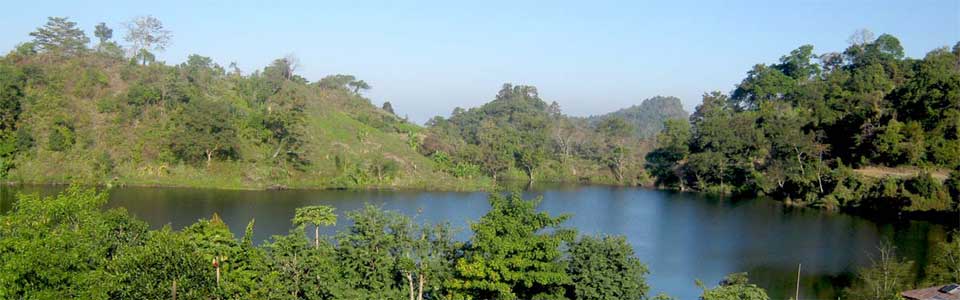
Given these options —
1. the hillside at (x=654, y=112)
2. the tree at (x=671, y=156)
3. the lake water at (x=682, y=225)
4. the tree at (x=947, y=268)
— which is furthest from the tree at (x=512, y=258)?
the hillside at (x=654, y=112)

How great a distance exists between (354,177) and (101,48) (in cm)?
1700

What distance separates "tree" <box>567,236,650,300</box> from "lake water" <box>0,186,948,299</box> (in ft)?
9.75

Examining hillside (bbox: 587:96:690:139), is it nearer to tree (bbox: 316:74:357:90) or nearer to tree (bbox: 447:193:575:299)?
tree (bbox: 316:74:357:90)

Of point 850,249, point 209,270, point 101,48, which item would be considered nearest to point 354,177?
point 101,48

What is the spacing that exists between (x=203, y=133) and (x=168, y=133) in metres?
1.97

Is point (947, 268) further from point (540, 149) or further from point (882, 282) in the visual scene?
point (540, 149)

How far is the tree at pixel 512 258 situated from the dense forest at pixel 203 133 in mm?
23444

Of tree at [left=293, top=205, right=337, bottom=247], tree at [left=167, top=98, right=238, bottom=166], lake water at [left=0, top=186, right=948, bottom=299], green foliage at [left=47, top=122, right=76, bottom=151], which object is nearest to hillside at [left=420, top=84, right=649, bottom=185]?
lake water at [left=0, top=186, right=948, bottom=299]

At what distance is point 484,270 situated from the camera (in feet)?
36.0

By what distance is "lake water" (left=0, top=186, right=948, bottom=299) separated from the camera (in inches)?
745

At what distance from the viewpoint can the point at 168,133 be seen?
3231 cm

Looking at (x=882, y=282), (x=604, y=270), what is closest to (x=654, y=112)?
(x=882, y=282)

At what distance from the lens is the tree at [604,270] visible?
1205 centimetres

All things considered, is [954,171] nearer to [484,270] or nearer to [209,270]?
[484,270]
